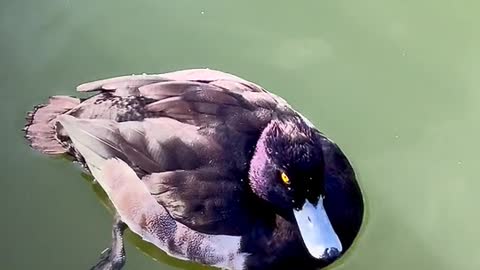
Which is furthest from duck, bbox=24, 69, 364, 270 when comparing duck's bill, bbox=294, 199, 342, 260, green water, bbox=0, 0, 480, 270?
green water, bbox=0, 0, 480, 270

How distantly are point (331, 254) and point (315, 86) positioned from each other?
1.94ft

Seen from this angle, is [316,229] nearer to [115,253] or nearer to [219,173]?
[219,173]

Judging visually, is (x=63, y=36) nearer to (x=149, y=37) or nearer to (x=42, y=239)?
(x=149, y=37)

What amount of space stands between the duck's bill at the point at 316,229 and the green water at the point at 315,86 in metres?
0.22

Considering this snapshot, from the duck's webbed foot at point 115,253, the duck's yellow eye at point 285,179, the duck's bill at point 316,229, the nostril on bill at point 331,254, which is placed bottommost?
the duck's webbed foot at point 115,253

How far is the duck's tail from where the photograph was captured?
1956 mm

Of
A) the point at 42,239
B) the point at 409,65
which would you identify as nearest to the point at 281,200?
the point at 42,239

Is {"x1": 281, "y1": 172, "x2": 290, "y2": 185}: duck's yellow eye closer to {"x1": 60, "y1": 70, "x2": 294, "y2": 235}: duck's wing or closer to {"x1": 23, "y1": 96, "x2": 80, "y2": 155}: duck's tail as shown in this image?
{"x1": 60, "y1": 70, "x2": 294, "y2": 235}: duck's wing

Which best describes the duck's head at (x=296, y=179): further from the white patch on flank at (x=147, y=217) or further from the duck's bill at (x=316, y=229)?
the white patch on flank at (x=147, y=217)

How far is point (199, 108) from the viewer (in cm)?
177

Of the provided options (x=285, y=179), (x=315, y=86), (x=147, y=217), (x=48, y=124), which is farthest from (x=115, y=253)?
(x=315, y=86)

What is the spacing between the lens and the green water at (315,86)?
1965mm

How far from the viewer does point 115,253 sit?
1.90 metres

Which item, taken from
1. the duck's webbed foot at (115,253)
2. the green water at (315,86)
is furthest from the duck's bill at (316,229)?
the duck's webbed foot at (115,253)
